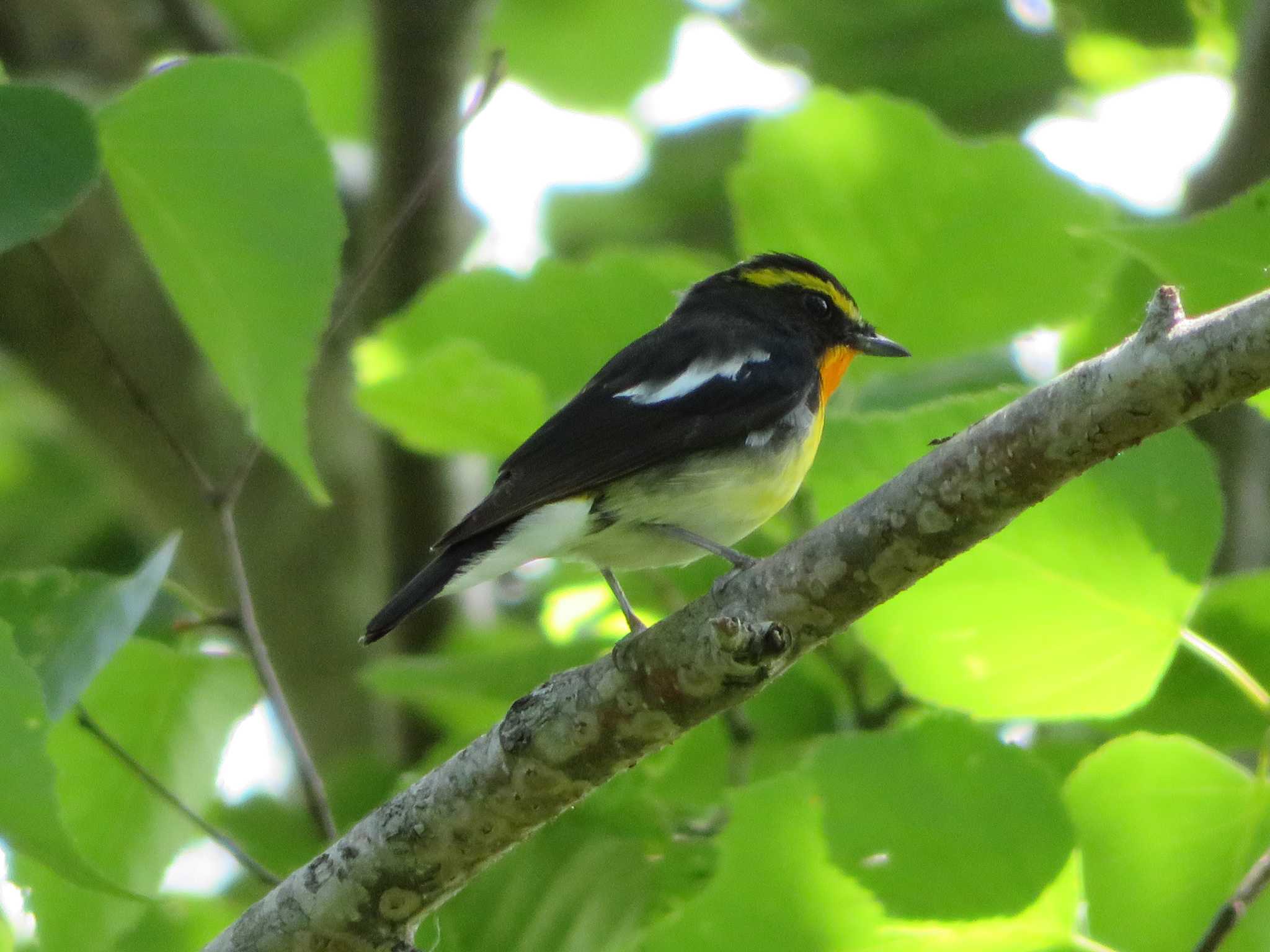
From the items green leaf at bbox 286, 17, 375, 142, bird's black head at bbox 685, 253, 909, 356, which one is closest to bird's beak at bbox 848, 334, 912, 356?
bird's black head at bbox 685, 253, 909, 356

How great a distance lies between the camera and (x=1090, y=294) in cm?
329

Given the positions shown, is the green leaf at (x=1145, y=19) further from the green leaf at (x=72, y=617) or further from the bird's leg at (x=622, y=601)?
the green leaf at (x=72, y=617)

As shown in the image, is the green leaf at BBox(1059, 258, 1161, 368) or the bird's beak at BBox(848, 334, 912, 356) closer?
the green leaf at BBox(1059, 258, 1161, 368)

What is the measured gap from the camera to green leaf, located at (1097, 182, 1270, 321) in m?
2.03

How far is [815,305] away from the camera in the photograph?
3.81 metres

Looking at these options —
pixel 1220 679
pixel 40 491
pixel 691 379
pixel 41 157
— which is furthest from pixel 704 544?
pixel 40 491

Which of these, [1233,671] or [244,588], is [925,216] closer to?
[1233,671]

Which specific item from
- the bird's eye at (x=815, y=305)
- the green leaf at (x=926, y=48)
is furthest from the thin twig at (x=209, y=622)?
the green leaf at (x=926, y=48)

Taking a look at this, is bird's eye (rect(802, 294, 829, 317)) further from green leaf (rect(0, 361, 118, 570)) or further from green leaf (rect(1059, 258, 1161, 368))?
green leaf (rect(0, 361, 118, 570))

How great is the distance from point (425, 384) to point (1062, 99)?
4.10 m

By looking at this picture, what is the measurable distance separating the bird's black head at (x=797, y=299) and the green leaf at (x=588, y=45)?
252cm

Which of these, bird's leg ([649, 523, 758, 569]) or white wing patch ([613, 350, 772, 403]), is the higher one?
white wing patch ([613, 350, 772, 403])

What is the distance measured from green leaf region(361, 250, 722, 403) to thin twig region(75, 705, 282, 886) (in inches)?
52.6

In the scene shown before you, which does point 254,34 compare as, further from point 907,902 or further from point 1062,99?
point 907,902
